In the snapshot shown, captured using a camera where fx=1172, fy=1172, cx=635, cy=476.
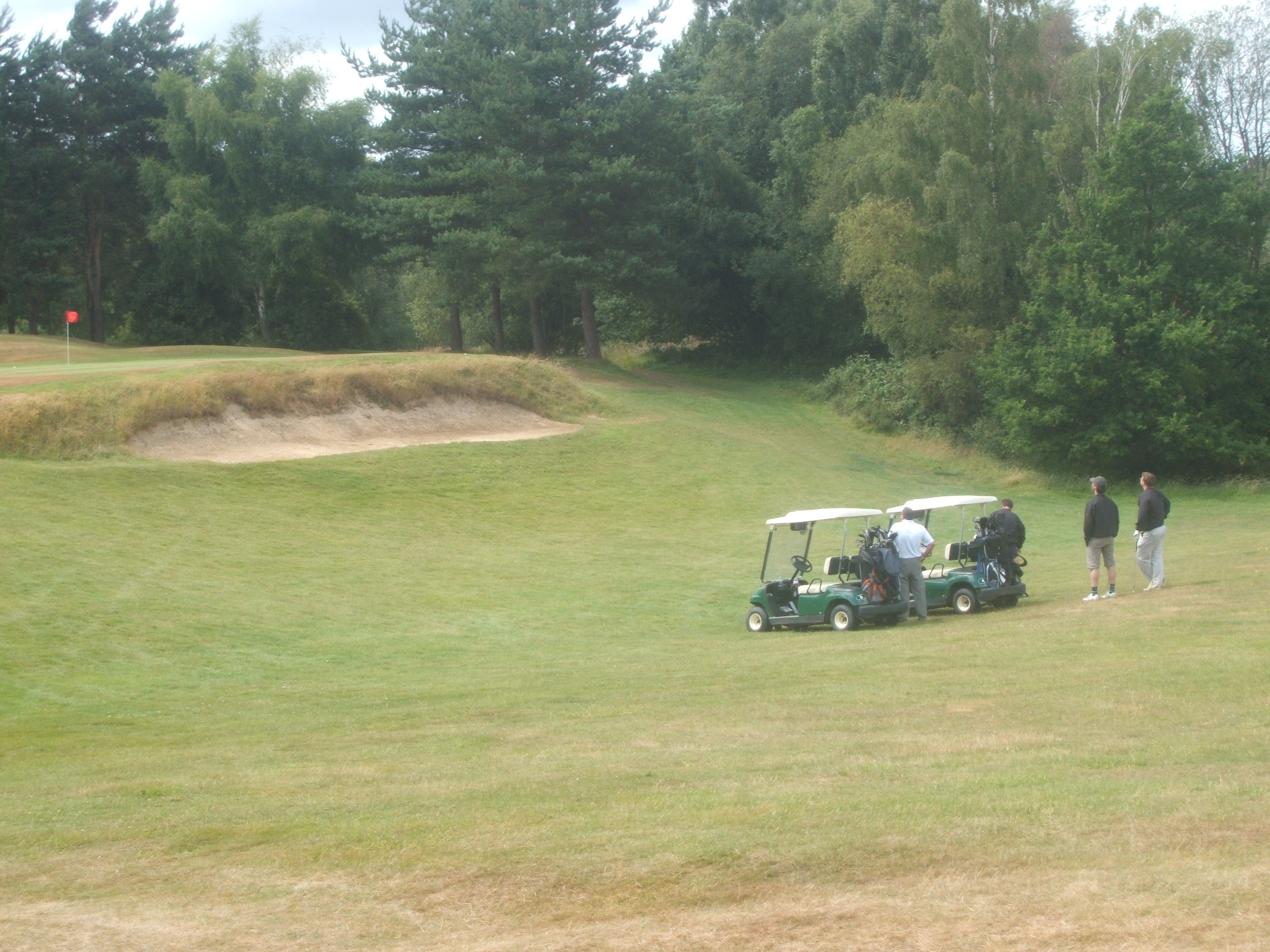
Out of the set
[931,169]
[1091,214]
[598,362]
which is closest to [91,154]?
[598,362]

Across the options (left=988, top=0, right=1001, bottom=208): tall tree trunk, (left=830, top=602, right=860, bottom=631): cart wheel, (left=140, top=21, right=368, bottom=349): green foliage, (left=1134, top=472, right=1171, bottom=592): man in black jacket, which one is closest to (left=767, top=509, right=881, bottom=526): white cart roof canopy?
(left=830, top=602, right=860, bottom=631): cart wheel

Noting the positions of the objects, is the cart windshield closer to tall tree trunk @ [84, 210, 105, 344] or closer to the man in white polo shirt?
the man in white polo shirt

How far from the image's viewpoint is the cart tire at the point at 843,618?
54.3 ft

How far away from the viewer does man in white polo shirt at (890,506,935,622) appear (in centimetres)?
1619

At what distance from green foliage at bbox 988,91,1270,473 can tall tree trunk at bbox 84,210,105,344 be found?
139 feet

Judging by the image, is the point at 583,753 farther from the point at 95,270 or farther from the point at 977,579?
the point at 95,270

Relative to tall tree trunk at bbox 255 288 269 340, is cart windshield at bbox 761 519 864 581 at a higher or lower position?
lower

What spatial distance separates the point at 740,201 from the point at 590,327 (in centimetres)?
1103

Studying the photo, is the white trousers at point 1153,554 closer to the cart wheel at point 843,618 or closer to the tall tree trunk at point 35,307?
the cart wheel at point 843,618

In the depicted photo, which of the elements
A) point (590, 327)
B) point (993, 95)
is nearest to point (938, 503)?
point (993, 95)

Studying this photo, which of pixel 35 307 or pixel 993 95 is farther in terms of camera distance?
pixel 35 307

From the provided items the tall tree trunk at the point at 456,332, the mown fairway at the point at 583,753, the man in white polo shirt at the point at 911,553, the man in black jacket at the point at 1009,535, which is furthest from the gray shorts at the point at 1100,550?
the tall tree trunk at the point at 456,332

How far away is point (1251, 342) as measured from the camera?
37.6m

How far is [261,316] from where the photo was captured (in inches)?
2190
